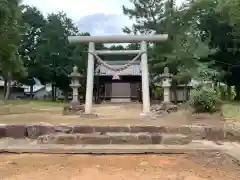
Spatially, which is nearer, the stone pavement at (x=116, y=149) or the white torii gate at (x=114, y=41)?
the stone pavement at (x=116, y=149)

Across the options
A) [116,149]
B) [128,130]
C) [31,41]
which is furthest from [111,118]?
[31,41]

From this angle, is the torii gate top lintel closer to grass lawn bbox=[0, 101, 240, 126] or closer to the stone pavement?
grass lawn bbox=[0, 101, 240, 126]

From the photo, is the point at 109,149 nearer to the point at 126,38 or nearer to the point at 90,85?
the point at 90,85

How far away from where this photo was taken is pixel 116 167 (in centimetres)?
582

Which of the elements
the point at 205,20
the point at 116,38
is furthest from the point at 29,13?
the point at 116,38

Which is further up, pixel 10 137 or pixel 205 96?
pixel 205 96

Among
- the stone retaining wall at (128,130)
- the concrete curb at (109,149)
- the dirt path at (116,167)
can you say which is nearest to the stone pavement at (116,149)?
the concrete curb at (109,149)

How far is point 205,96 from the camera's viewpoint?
12.0 meters

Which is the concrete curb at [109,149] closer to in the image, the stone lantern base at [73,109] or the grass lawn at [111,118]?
the grass lawn at [111,118]

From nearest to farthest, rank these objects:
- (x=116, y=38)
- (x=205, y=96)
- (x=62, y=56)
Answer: (x=205, y=96), (x=116, y=38), (x=62, y=56)

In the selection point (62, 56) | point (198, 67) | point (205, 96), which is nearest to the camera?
point (205, 96)

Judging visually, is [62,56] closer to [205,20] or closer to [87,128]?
[205,20]

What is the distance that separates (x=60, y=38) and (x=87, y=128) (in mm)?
31693

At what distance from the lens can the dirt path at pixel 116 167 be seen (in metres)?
5.20
